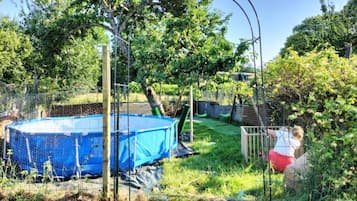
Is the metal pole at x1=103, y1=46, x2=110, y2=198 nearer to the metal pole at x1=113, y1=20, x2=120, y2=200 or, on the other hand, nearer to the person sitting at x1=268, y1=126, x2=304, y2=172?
the metal pole at x1=113, y1=20, x2=120, y2=200

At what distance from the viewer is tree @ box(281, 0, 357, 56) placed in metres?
18.1

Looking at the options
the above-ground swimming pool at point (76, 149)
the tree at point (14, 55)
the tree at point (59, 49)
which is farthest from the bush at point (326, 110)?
the tree at point (14, 55)

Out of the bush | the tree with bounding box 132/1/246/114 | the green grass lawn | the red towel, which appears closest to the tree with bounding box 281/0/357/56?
the tree with bounding box 132/1/246/114

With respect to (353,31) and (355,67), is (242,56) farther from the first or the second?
(353,31)

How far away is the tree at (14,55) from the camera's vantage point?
47.0 feet

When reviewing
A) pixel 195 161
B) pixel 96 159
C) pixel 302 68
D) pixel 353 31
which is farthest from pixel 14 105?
pixel 353 31

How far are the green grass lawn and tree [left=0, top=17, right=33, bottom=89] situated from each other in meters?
10.1

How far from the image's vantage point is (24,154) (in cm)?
656

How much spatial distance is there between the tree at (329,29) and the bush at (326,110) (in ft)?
48.5

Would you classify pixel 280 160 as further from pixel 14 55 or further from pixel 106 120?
pixel 14 55

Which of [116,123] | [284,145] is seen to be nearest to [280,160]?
[284,145]

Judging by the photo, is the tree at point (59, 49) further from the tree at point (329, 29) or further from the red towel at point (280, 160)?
the tree at point (329, 29)

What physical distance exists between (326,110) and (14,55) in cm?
1483

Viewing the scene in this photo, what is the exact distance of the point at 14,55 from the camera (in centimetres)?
1465
